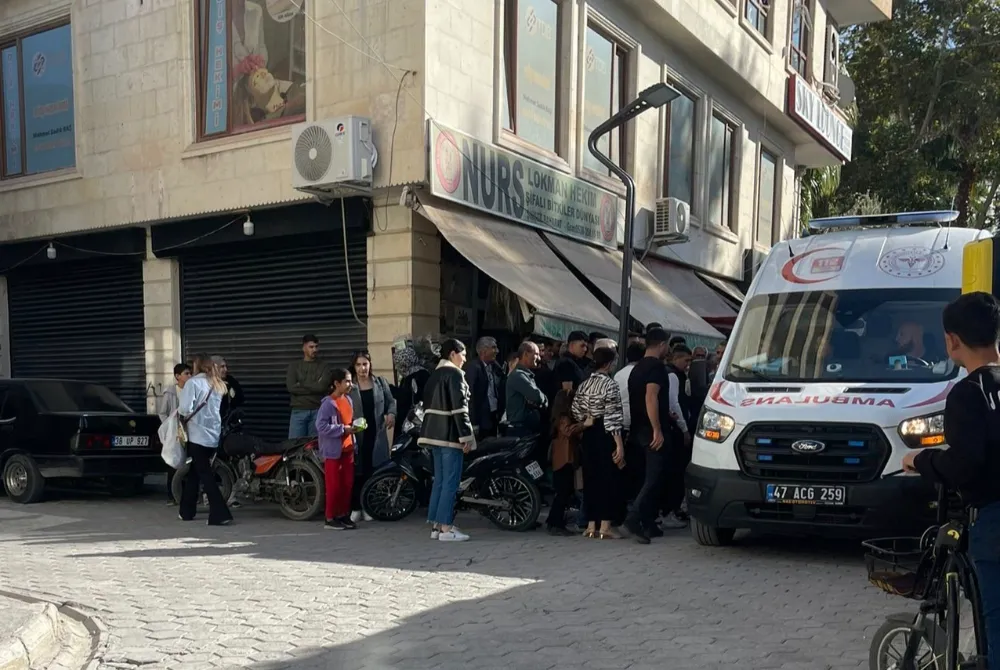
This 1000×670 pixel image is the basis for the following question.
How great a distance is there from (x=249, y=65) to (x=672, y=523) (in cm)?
852

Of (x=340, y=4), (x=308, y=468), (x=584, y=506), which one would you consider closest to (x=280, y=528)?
(x=308, y=468)

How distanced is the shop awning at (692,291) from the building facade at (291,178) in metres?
0.14

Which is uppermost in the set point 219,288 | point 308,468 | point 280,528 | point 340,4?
point 340,4

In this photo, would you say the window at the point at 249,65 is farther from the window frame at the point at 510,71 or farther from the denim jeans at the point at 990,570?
the denim jeans at the point at 990,570

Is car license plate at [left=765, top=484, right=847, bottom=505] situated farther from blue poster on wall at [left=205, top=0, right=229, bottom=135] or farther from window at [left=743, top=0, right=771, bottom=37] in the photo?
window at [left=743, top=0, right=771, bottom=37]

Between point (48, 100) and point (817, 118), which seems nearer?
point (48, 100)

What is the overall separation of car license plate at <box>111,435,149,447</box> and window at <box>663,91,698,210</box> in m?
11.3

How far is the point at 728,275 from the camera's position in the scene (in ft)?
68.9

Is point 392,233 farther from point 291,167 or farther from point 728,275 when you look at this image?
point 728,275

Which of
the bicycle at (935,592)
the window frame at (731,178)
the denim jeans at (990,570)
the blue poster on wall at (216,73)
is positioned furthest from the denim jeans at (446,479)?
the window frame at (731,178)

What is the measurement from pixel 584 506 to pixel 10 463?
669 cm

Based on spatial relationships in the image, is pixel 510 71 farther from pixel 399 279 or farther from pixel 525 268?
pixel 399 279

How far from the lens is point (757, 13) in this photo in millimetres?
20672

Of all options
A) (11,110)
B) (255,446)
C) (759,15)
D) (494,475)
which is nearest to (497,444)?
(494,475)
